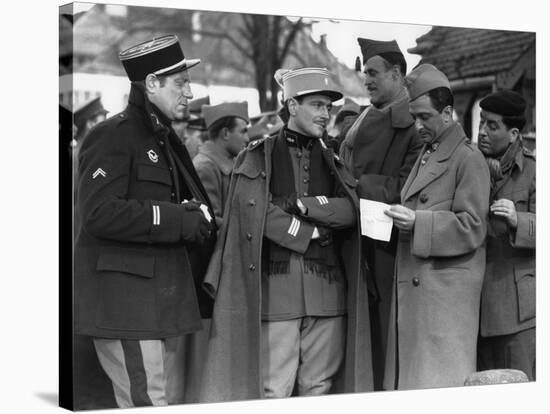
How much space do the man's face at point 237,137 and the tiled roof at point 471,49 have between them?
139 centimetres

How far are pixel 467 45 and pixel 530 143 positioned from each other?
0.86m

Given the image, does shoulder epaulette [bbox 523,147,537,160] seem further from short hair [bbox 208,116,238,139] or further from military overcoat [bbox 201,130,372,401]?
short hair [bbox 208,116,238,139]

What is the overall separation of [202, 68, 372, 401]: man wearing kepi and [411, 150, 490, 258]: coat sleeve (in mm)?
454

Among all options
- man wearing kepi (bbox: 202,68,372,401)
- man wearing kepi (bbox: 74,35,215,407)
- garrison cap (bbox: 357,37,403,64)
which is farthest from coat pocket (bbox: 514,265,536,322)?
man wearing kepi (bbox: 74,35,215,407)

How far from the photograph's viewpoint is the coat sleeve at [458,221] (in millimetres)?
8219

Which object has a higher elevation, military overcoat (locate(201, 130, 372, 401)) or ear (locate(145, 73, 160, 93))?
ear (locate(145, 73, 160, 93))

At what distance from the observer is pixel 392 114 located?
844cm

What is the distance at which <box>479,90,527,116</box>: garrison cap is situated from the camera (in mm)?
8883

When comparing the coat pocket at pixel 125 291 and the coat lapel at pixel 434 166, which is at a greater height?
A: the coat lapel at pixel 434 166

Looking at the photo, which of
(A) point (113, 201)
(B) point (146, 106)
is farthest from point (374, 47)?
(A) point (113, 201)

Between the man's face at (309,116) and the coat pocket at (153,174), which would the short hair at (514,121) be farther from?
the coat pocket at (153,174)

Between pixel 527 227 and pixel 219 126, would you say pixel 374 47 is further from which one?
pixel 527 227

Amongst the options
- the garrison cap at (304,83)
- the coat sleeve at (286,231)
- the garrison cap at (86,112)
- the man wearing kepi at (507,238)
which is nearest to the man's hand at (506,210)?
the man wearing kepi at (507,238)

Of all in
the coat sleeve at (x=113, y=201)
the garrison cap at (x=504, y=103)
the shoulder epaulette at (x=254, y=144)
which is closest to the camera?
the coat sleeve at (x=113, y=201)
